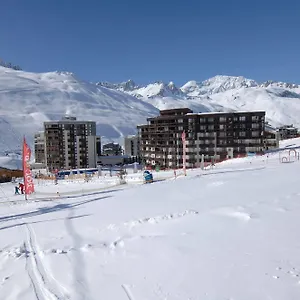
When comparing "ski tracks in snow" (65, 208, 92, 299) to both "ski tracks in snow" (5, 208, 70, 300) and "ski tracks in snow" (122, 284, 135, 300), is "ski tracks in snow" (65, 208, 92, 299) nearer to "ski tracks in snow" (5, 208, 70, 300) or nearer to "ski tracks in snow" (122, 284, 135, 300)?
"ski tracks in snow" (5, 208, 70, 300)

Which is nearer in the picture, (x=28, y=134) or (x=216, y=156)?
(x=216, y=156)

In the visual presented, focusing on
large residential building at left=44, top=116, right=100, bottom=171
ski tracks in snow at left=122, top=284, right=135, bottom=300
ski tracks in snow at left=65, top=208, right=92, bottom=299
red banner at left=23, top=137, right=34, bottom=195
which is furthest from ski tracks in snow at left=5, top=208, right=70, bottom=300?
large residential building at left=44, top=116, right=100, bottom=171

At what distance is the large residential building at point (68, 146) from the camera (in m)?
90.5

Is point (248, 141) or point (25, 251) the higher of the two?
point (248, 141)

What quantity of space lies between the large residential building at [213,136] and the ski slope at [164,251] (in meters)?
49.9

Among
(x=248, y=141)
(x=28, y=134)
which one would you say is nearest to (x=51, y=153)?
(x=248, y=141)

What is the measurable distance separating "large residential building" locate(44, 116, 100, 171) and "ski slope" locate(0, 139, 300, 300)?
251ft

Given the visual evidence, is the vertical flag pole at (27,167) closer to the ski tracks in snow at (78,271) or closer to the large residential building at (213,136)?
the ski tracks in snow at (78,271)

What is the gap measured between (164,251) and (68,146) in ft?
278

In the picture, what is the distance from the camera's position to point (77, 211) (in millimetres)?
17000

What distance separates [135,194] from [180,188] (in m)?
2.84

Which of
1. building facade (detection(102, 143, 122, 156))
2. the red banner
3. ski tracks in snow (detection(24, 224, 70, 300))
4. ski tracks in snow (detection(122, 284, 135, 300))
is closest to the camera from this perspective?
ski tracks in snow (detection(122, 284, 135, 300))

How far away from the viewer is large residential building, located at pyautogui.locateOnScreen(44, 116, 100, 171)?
90.5m

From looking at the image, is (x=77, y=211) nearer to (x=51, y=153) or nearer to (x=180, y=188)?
(x=180, y=188)
